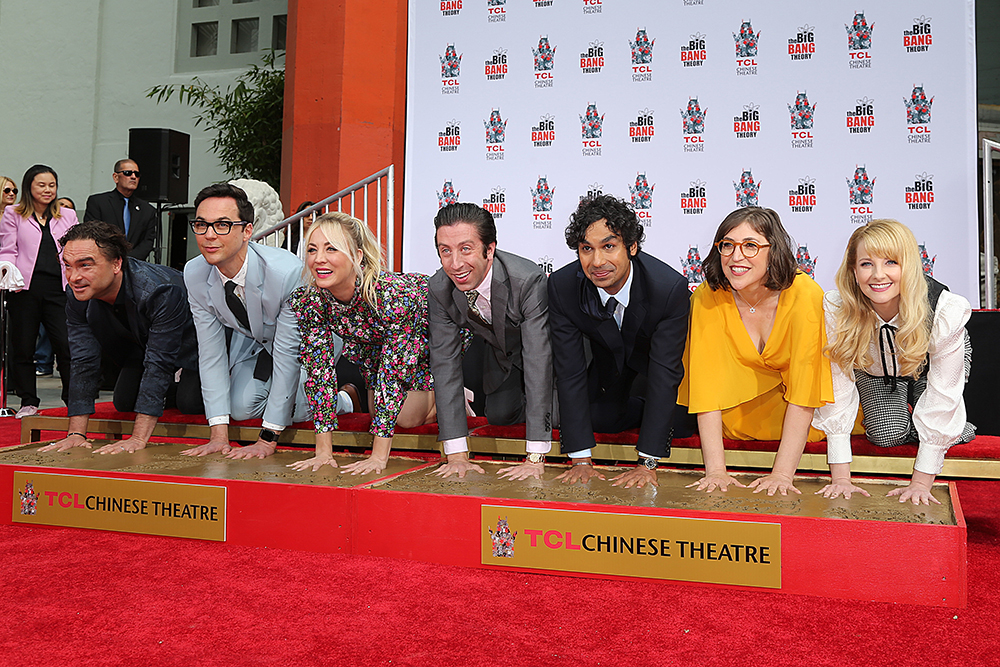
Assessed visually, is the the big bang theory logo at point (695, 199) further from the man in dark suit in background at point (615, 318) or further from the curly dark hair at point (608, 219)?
the curly dark hair at point (608, 219)

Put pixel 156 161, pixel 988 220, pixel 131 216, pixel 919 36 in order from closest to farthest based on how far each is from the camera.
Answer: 1. pixel 988 220
2. pixel 919 36
3. pixel 131 216
4. pixel 156 161

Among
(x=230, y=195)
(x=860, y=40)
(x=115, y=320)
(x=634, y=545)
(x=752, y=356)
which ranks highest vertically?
(x=860, y=40)

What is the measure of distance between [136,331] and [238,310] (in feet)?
1.46

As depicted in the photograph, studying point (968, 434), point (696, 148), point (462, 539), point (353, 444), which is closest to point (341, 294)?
point (353, 444)

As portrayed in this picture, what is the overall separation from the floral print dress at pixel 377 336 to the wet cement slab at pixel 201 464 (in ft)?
0.53

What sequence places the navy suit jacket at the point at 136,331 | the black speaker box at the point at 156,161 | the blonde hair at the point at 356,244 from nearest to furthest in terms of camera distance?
the blonde hair at the point at 356,244, the navy suit jacket at the point at 136,331, the black speaker box at the point at 156,161

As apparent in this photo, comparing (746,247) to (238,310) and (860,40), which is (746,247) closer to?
(238,310)

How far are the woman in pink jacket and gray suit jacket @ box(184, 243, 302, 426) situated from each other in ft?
7.07

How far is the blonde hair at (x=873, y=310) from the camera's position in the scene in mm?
1901

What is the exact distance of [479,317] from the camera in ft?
8.02

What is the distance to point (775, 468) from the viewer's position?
1.98 m

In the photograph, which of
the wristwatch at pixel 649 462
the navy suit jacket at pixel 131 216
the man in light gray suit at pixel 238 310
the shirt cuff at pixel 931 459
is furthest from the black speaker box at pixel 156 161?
the shirt cuff at pixel 931 459

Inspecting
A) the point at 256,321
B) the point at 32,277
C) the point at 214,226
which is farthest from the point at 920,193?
the point at 32,277

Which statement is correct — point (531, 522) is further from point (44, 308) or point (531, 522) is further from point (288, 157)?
point (288, 157)
